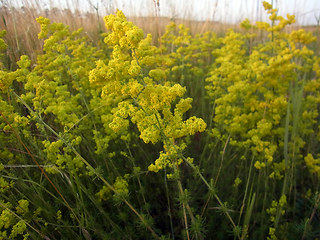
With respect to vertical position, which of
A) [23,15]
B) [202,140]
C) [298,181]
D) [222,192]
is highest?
[23,15]

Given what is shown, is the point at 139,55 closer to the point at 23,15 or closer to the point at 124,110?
the point at 124,110

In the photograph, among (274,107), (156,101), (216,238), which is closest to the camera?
(156,101)

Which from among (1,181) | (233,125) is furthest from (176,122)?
(1,181)

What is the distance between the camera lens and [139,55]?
1.59 metres

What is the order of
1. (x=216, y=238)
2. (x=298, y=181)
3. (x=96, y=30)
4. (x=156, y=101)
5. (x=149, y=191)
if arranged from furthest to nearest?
1. (x=96, y=30)
2. (x=298, y=181)
3. (x=149, y=191)
4. (x=216, y=238)
5. (x=156, y=101)

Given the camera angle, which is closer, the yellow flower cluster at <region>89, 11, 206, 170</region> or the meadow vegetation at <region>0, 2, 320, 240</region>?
the yellow flower cluster at <region>89, 11, 206, 170</region>

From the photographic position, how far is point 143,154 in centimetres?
274

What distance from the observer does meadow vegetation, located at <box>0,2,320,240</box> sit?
154 centimetres

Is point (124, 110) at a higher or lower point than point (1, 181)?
higher

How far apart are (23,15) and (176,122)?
398cm

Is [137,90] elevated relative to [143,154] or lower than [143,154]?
elevated

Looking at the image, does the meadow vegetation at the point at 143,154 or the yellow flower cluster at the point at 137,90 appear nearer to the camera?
the yellow flower cluster at the point at 137,90

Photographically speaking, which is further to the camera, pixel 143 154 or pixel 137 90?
pixel 143 154

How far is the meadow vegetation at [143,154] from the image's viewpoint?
1.54m
